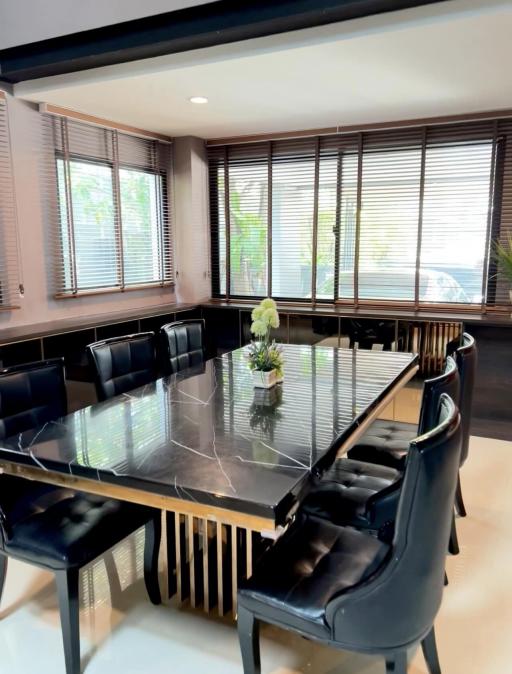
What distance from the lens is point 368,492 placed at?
6.72ft

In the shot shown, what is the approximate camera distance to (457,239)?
4250mm

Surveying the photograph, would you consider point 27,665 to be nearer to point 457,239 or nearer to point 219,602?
point 219,602

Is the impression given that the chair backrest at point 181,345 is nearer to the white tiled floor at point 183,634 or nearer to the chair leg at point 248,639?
the white tiled floor at point 183,634

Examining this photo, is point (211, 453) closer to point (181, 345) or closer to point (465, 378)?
point (465, 378)

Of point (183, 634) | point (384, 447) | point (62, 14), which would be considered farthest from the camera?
point (62, 14)

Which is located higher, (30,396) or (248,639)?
(30,396)

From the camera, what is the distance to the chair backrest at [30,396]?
2137 millimetres

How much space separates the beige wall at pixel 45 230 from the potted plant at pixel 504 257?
2.63 metres

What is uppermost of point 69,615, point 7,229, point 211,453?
point 7,229

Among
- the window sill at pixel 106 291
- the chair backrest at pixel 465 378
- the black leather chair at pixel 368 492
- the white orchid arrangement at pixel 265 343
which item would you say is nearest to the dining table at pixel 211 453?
the white orchid arrangement at pixel 265 343

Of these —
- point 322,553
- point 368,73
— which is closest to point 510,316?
point 368,73

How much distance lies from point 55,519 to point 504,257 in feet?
11.4

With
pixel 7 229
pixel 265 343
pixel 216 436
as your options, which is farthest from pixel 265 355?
pixel 7 229

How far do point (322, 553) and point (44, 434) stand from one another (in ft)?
3.44
